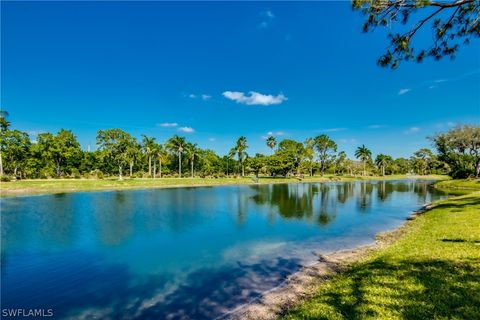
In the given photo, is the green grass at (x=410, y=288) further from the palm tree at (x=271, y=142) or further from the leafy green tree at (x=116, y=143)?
the palm tree at (x=271, y=142)

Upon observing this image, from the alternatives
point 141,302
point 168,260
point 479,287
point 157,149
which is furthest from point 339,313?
point 157,149

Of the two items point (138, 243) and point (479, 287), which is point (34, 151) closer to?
point (138, 243)

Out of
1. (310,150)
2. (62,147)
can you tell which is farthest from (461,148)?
(62,147)

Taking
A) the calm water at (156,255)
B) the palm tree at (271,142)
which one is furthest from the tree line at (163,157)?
the calm water at (156,255)

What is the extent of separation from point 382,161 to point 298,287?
15664 cm

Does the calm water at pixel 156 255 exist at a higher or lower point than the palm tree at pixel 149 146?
lower

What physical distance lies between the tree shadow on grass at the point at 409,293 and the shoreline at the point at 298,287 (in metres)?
1.24

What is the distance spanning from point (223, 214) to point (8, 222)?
20450mm

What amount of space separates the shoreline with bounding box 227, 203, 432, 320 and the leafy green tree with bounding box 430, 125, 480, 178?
228ft

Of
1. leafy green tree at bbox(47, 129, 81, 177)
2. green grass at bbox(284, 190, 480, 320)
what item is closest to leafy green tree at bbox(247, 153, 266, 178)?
leafy green tree at bbox(47, 129, 81, 177)

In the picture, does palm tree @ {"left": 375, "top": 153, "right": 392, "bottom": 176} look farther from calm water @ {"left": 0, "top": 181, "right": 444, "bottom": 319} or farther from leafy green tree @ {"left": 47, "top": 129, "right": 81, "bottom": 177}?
leafy green tree @ {"left": 47, "top": 129, "right": 81, "bottom": 177}

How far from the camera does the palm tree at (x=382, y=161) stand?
14550 cm

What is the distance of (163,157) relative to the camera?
3799 inches

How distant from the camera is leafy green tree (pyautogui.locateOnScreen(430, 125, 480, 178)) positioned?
64137 millimetres
